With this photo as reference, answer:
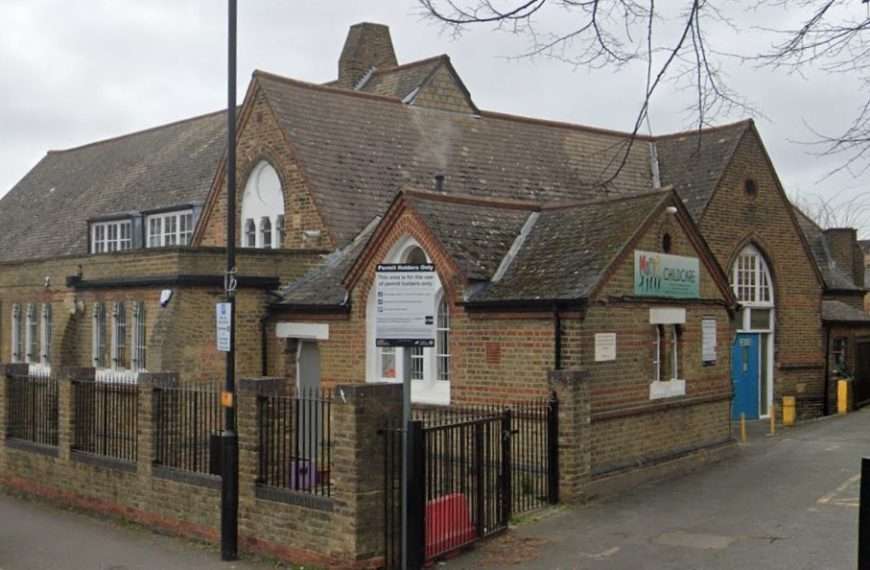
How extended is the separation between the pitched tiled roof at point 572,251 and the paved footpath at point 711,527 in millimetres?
3190

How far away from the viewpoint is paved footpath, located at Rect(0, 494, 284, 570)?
11.7 meters

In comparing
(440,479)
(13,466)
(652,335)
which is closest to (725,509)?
(652,335)

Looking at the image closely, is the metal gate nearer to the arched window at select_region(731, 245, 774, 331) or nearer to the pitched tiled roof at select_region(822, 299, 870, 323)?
the arched window at select_region(731, 245, 774, 331)

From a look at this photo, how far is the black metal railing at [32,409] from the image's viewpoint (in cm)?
1655

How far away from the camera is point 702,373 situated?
699 inches

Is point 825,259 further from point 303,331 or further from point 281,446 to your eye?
point 281,446

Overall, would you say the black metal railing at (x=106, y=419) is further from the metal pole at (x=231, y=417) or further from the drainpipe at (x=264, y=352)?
the drainpipe at (x=264, y=352)

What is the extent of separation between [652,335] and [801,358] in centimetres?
1171

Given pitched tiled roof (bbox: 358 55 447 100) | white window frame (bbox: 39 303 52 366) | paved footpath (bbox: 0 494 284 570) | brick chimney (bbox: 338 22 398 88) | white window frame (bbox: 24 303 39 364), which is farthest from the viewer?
brick chimney (bbox: 338 22 398 88)

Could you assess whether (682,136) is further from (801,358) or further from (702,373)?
(702,373)

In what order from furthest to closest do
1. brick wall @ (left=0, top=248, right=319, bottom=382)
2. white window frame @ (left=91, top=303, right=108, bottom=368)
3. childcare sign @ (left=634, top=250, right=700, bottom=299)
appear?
1. white window frame @ (left=91, top=303, right=108, bottom=368)
2. brick wall @ (left=0, top=248, right=319, bottom=382)
3. childcare sign @ (left=634, top=250, right=700, bottom=299)

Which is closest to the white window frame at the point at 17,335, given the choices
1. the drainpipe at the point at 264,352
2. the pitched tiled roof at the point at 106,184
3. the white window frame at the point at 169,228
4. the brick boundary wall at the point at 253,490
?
the white window frame at the point at 169,228

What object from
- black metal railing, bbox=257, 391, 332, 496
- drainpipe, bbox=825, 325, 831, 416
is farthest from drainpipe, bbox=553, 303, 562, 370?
drainpipe, bbox=825, 325, 831, 416

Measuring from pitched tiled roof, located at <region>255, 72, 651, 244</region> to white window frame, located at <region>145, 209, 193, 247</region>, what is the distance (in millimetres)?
6208
